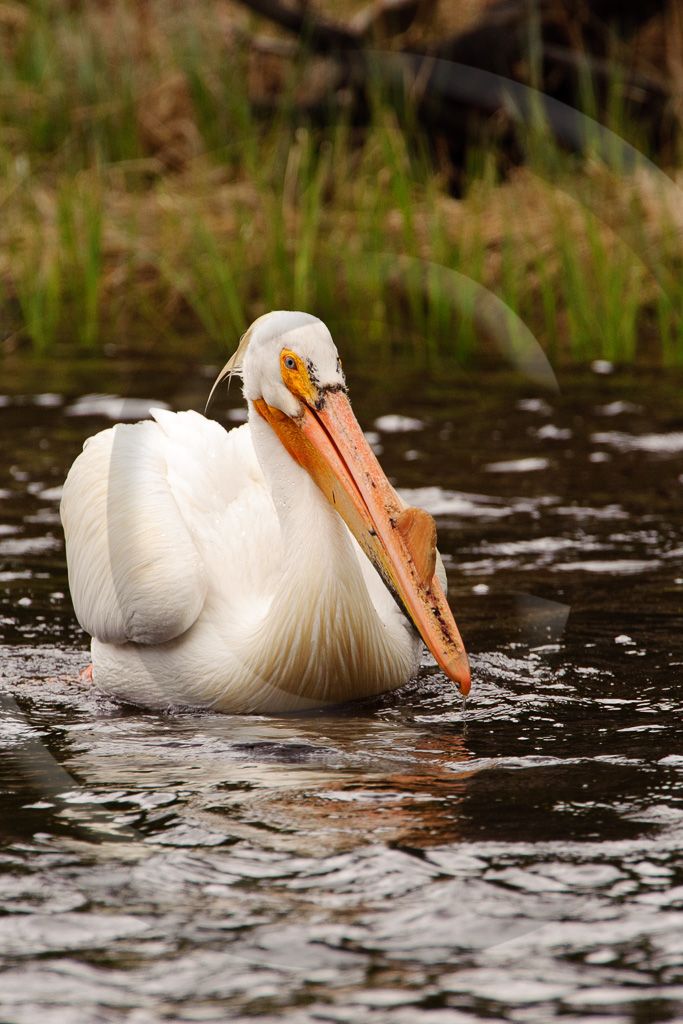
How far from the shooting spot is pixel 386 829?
9.46 ft

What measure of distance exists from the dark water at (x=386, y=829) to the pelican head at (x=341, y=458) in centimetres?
34

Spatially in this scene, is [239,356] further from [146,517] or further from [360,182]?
[360,182]

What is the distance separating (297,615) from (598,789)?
0.99m

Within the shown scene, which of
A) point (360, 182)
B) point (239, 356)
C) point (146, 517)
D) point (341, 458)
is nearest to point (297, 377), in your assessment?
point (341, 458)

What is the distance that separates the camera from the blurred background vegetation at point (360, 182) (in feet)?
26.7

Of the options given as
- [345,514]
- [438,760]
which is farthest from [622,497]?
[438,760]

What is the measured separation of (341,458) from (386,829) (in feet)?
3.80

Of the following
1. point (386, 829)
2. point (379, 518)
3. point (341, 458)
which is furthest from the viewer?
point (341, 458)

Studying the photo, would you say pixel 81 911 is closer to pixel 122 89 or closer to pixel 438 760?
pixel 438 760

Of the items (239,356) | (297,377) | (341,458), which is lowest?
(341,458)

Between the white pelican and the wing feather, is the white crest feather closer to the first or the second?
the white pelican

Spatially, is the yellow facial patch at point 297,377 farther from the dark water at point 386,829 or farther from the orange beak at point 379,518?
the dark water at point 386,829

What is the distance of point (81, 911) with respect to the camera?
2.58 meters

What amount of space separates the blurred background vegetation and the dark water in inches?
127
